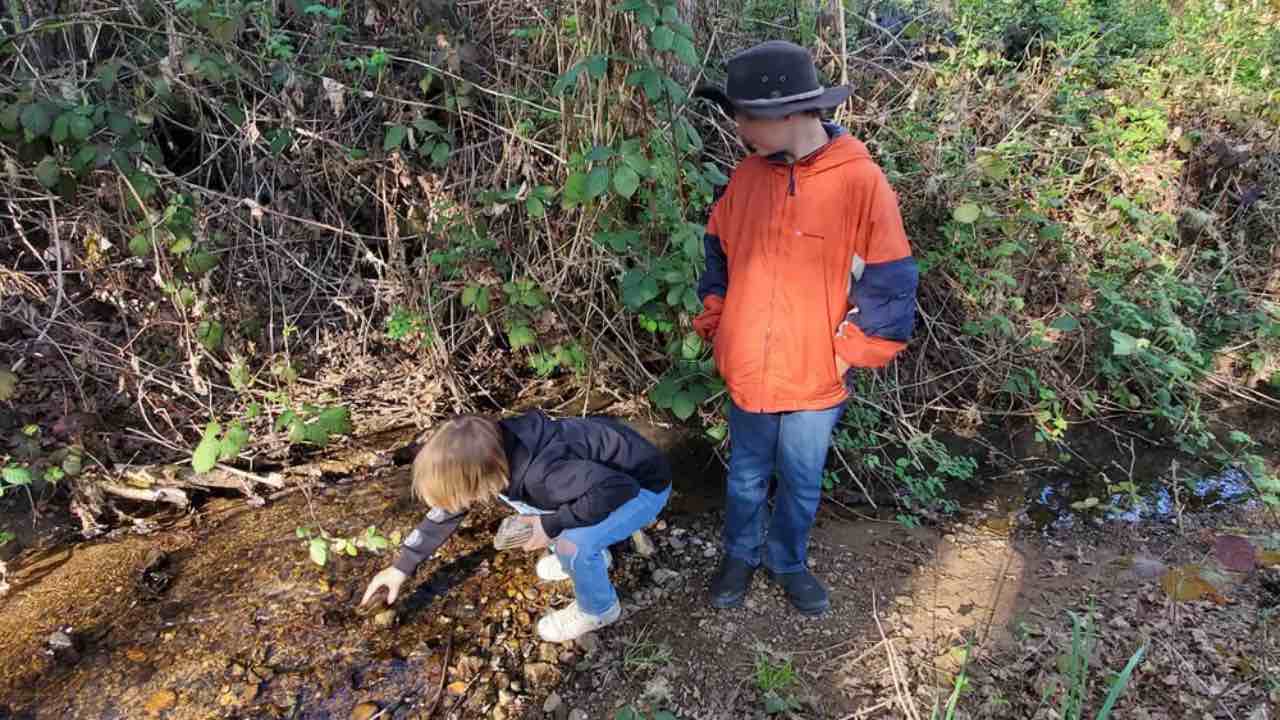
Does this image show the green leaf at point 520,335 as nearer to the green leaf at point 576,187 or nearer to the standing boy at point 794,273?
the green leaf at point 576,187

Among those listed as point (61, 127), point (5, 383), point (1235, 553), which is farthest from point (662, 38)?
point (1235, 553)

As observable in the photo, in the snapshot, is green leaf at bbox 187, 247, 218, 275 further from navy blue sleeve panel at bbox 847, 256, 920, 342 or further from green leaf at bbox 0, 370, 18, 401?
navy blue sleeve panel at bbox 847, 256, 920, 342

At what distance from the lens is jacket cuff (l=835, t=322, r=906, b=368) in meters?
1.97

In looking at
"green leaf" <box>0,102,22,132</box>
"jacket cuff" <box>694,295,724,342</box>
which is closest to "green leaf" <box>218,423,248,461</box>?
"green leaf" <box>0,102,22,132</box>

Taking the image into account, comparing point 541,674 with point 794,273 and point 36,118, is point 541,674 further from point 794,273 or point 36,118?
point 36,118

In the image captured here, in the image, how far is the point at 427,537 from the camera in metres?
2.34

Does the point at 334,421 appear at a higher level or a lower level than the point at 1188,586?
higher

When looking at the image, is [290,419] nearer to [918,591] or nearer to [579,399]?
[579,399]

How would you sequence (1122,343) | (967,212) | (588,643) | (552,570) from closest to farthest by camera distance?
(588,643), (552,570), (1122,343), (967,212)

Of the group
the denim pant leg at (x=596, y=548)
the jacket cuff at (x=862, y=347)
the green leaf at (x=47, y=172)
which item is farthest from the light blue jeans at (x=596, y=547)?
the green leaf at (x=47, y=172)

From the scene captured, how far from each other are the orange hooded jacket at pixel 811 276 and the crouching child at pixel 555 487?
0.47 m

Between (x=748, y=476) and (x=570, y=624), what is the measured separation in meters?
0.80

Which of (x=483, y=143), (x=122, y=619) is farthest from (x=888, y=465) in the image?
(x=122, y=619)

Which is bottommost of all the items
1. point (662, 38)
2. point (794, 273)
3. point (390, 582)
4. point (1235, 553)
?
point (1235, 553)
